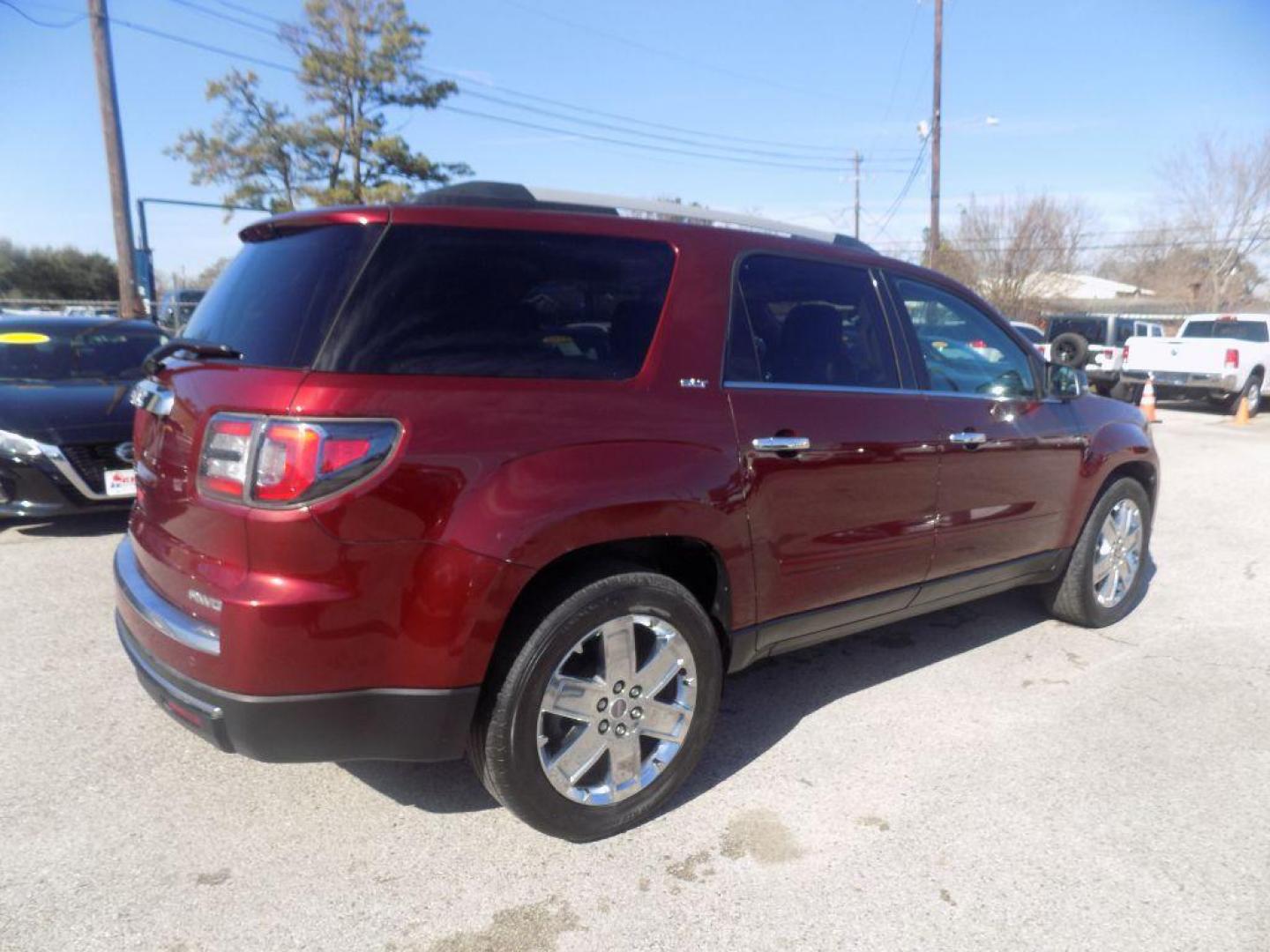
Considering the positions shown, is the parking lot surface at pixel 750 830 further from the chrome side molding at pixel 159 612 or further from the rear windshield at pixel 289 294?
the rear windshield at pixel 289 294

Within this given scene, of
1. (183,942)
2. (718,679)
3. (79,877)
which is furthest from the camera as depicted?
(718,679)

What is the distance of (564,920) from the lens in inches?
94.0

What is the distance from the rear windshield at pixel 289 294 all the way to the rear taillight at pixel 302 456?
0.19 m

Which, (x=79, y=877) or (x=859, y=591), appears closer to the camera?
(x=79, y=877)

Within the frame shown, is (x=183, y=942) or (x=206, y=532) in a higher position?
(x=206, y=532)

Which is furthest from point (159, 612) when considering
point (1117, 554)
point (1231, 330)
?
point (1231, 330)

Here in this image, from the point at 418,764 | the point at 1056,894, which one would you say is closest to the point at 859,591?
the point at 1056,894

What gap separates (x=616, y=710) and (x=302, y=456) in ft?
3.86

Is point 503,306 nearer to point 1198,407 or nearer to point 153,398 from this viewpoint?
point 153,398

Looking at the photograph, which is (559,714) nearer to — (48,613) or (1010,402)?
(1010,402)

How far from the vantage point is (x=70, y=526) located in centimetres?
622

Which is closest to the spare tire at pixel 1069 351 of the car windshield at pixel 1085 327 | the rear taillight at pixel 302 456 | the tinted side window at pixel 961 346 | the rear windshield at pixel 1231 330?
the tinted side window at pixel 961 346

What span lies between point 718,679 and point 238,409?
1.65 m

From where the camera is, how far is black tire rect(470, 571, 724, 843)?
248cm
